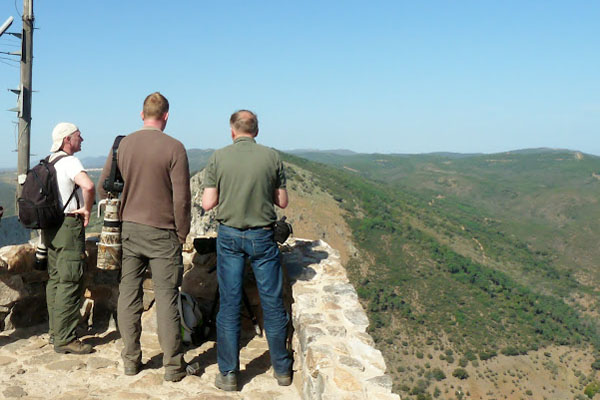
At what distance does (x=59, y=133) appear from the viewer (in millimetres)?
3811

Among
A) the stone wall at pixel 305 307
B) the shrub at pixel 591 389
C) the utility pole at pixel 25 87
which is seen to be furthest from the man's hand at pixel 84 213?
the shrub at pixel 591 389

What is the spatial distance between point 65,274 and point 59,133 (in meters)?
1.19

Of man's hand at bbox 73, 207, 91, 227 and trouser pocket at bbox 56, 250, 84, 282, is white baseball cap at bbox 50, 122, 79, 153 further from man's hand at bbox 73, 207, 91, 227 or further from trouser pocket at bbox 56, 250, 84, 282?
trouser pocket at bbox 56, 250, 84, 282

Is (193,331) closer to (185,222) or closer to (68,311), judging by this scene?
(68,311)

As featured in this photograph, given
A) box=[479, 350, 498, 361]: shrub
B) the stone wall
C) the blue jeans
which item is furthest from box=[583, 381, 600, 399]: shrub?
the blue jeans

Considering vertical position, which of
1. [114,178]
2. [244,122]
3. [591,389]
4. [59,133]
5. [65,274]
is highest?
[244,122]

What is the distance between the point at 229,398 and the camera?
3.48m

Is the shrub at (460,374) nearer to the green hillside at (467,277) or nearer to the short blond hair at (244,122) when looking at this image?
the green hillside at (467,277)

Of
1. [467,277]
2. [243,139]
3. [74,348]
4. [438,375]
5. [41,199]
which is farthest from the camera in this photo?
[467,277]

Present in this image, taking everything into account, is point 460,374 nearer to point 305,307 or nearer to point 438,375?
point 438,375

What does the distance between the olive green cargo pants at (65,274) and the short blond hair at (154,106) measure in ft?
3.90

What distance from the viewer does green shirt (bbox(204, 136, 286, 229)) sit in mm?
3432

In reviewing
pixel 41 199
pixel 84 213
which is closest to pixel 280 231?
pixel 84 213

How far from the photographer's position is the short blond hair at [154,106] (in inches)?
138
